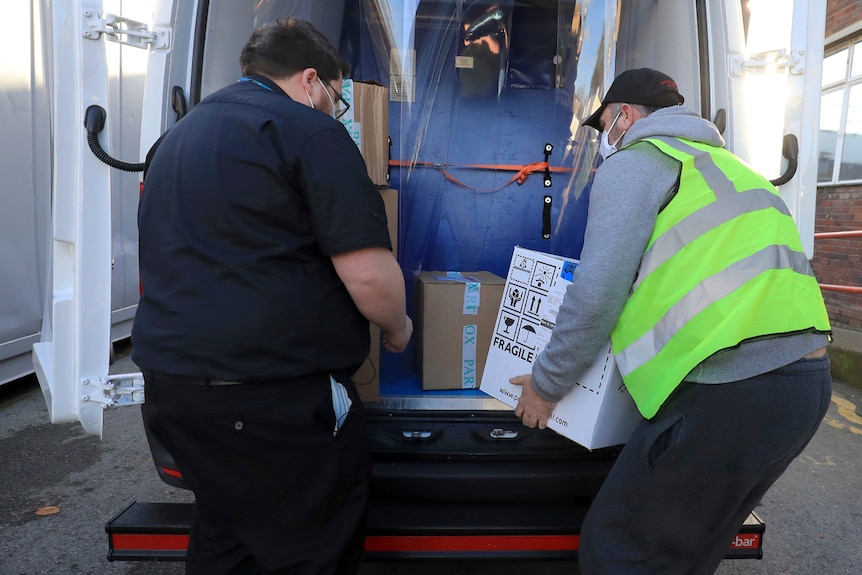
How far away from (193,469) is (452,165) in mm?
2194

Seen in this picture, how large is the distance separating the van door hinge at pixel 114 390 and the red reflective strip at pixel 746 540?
5.99 ft

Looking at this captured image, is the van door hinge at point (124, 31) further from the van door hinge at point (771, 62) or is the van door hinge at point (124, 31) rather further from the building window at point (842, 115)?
the building window at point (842, 115)

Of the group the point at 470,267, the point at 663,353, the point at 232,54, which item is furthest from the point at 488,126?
the point at 663,353

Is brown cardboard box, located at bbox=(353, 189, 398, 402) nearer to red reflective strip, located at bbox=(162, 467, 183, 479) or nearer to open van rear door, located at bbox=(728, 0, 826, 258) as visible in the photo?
red reflective strip, located at bbox=(162, 467, 183, 479)

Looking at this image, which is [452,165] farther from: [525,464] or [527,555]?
[527,555]

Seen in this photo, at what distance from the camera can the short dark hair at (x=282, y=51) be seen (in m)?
1.64

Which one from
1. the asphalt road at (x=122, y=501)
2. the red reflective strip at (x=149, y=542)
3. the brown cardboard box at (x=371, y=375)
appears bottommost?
the asphalt road at (x=122, y=501)

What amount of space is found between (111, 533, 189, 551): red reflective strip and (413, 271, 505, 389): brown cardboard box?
1227 mm

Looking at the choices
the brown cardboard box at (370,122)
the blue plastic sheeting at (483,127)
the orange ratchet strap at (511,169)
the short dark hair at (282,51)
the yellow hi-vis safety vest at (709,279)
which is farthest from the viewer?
the orange ratchet strap at (511,169)

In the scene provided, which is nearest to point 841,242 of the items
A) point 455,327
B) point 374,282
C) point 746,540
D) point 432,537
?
point 455,327

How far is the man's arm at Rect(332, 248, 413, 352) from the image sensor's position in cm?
149

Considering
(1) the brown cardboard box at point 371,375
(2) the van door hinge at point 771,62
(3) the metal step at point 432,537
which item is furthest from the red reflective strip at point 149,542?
(2) the van door hinge at point 771,62

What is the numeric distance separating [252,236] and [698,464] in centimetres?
115

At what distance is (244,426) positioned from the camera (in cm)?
148
